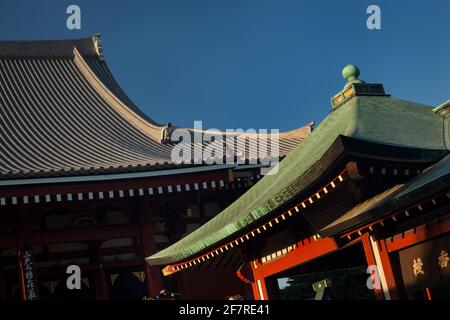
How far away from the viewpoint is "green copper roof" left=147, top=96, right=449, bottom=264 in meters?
8.61

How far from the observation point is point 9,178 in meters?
13.7

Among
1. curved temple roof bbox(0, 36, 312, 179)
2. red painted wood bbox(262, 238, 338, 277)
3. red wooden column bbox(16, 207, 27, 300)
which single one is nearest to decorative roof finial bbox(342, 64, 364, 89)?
red painted wood bbox(262, 238, 338, 277)

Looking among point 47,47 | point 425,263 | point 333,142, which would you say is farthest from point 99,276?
point 47,47

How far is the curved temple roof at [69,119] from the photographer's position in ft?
51.2

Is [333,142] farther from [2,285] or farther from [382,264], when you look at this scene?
[2,285]

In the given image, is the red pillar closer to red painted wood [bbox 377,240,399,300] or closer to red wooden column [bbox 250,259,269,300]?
red wooden column [bbox 250,259,269,300]

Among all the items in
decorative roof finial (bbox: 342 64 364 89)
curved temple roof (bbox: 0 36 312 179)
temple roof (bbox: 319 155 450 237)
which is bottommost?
temple roof (bbox: 319 155 450 237)

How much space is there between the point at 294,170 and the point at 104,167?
6100mm

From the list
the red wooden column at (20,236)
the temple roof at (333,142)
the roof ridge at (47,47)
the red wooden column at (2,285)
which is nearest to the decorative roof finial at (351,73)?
the temple roof at (333,142)

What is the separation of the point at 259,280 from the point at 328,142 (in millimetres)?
3208

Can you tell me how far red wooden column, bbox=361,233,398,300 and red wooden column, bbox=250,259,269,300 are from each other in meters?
3.29

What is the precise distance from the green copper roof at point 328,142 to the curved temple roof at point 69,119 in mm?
4097

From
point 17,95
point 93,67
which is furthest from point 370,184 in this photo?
point 93,67

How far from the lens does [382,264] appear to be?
319 inches
